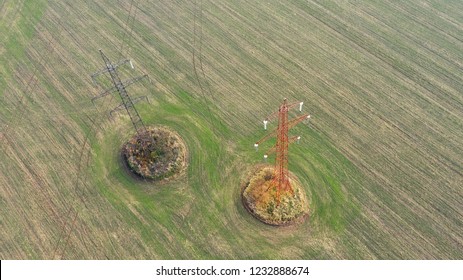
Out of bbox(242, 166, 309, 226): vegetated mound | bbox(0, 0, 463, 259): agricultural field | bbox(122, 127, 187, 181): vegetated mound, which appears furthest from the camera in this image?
bbox(122, 127, 187, 181): vegetated mound

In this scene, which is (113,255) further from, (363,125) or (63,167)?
(363,125)

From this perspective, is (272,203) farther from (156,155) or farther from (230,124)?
(156,155)

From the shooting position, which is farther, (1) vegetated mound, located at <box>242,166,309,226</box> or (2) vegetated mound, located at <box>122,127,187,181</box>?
(2) vegetated mound, located at <box>122,127,187,181</box>

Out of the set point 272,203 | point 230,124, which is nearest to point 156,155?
point 230,124

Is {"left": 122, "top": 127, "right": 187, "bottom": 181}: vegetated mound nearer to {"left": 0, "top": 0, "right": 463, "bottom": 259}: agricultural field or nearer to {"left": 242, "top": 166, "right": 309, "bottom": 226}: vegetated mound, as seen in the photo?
{"left": 0, "top": 0, "right": 463, "bottom": 259}: agricultural field

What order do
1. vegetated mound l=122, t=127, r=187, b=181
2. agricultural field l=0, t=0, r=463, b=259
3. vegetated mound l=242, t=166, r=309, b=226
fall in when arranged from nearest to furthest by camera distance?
agricultural field l=0, t=0, r=463, b=259, vegetated mound l=242, t=166, r=309, b=226, vegetated mound l=122, t=127, r=187, b=181

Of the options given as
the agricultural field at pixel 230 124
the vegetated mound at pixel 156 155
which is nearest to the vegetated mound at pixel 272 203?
the agricultural field at pixel 230 124

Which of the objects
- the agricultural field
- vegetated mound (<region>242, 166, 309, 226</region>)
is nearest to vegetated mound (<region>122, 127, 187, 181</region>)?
the agricultural field
